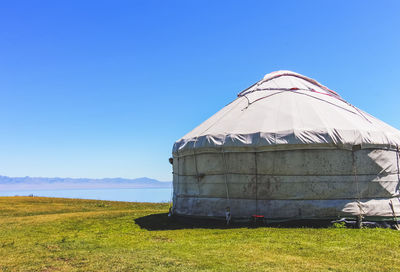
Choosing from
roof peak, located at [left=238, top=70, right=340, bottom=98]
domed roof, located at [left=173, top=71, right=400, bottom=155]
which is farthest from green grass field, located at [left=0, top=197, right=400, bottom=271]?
roof peak, located at [left=238, top=70, right=340, bottom=98]

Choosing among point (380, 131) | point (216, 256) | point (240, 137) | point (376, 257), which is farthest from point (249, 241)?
point (380, 131)

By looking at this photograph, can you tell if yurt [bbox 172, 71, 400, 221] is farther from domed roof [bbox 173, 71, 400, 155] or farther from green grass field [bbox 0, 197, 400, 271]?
green grass field [bbox 0, 197, 400, 271]

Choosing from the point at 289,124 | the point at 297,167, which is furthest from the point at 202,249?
the point at 289,124

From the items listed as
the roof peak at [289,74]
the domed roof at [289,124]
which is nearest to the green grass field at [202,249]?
the domed roof at [289,124]

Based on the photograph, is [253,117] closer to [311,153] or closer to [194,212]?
[311,153]

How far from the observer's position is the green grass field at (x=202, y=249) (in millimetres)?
4500

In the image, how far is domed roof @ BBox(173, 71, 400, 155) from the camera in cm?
770

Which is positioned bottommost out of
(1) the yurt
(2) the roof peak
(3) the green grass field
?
(3) the green grass field

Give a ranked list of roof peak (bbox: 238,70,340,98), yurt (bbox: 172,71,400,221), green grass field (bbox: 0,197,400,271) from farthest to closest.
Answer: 1. roof peak (bbox: 238,70,340,98)
2. yurt (bbox: 172,71,400,221)
3. green grass field (bbox: 0,197,400,271)

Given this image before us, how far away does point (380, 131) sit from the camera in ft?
27.0

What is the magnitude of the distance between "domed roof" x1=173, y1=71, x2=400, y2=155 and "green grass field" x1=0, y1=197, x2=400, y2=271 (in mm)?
2029

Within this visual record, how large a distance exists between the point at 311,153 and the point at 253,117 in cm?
Result: 189

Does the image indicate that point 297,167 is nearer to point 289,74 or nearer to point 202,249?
point 202,249

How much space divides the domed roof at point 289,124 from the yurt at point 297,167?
0.02 metres
